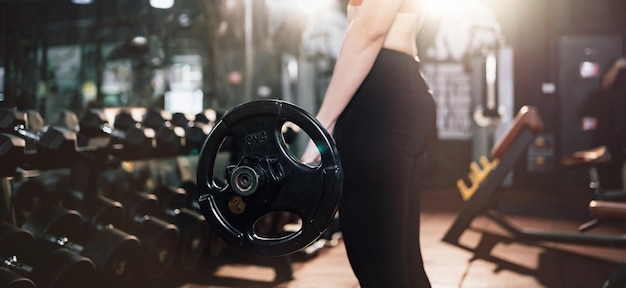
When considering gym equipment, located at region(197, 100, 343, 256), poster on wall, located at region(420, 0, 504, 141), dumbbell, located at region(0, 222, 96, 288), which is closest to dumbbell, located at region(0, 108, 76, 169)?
dumbbell, located at region(0, 222, 96, 288)

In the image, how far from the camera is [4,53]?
11.1ft

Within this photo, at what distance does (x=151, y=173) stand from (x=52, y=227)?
1.67 metres

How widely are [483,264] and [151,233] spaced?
172 centimetres

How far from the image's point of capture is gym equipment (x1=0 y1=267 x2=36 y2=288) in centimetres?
185

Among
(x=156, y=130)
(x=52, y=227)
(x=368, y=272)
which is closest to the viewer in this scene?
(x=368, y=272)

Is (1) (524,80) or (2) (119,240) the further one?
(1) (524,80)

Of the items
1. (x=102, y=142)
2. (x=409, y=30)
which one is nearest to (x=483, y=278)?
(x=102, y=142)

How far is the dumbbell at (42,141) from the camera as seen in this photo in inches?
87.0

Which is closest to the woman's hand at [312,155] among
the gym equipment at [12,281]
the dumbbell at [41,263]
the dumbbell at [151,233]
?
the gym equipment at [12,281]

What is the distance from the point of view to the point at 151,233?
8.68ft

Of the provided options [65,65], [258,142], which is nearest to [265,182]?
[258,142]

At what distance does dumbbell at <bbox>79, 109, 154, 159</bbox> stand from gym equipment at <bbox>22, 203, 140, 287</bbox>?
1.38 ft

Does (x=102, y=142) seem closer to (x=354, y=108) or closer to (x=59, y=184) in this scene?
(x=59, y=184)

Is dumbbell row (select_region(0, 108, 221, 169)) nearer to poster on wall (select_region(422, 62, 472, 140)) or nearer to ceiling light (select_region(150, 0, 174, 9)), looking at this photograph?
ceiling light (select_region(150, 0, 174, 9))
